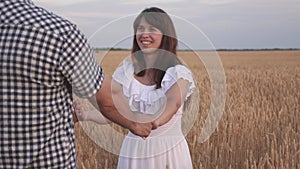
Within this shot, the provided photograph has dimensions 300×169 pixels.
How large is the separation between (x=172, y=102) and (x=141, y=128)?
8.6 inches

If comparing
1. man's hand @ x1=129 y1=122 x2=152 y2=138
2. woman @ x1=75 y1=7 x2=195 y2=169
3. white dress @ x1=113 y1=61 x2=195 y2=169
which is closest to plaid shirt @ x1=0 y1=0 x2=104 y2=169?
man's hand @ x1=129 y1=122 x2=152 y2=138

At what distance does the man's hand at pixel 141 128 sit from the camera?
2.02 meters

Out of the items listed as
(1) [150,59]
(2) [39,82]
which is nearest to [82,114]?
(1) [150,59]

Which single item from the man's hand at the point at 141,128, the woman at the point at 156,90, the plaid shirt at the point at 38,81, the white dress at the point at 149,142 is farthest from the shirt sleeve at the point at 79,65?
the white dress at the point at 149,142

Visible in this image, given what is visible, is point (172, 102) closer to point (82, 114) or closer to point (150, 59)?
point (150, 59)

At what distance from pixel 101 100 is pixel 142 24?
34.2 inches

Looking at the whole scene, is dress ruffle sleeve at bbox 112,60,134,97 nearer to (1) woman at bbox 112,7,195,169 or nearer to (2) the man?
(1) woman at bbox 112,7,195,169

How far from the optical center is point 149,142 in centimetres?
242

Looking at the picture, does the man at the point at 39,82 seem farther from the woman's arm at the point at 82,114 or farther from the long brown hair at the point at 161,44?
the long brown hair at the point at 161,44

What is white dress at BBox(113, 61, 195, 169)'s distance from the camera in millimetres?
2352

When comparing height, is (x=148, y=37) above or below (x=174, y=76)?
above

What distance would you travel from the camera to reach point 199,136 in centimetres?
389

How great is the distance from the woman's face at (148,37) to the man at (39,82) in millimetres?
815

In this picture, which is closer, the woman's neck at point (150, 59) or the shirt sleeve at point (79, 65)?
the shirt sleeve at point (79, 65)
